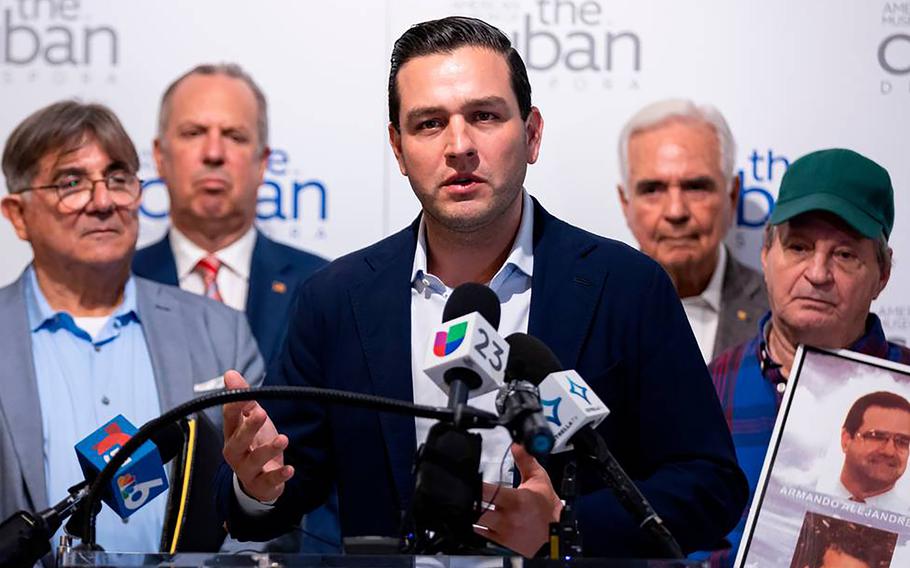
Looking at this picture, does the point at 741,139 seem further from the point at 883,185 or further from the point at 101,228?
the point at 101,228

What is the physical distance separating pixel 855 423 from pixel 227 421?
1.74m

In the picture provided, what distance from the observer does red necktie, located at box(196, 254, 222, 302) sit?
480 cm

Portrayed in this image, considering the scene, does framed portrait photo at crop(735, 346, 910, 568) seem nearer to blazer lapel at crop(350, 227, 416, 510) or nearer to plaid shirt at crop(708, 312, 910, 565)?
plaid shirt at crop(708, 312, 910, 565)

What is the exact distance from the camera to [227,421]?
2.77m

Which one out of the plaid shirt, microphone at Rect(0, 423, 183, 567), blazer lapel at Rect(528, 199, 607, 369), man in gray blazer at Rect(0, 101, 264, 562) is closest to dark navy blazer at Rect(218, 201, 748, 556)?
blazer lapel at Rect(528, 199, 607, 369)

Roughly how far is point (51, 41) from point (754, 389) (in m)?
2.64

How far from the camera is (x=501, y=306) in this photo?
324cm

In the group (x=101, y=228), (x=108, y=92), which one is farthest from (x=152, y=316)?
(x=108, y=92)

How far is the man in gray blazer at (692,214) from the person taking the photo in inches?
185

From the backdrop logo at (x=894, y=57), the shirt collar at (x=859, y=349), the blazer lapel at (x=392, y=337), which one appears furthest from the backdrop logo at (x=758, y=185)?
the blazer lapel at (x=392, y=337)

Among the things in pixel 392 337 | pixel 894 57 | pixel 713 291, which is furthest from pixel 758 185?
pixel 392 337

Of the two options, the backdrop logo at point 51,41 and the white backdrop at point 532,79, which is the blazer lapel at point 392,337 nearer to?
the white backdrop at point 532,79

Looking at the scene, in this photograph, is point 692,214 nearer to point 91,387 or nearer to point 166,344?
point 166,344

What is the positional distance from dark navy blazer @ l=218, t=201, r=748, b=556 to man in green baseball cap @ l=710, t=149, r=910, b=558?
865 millimetres
